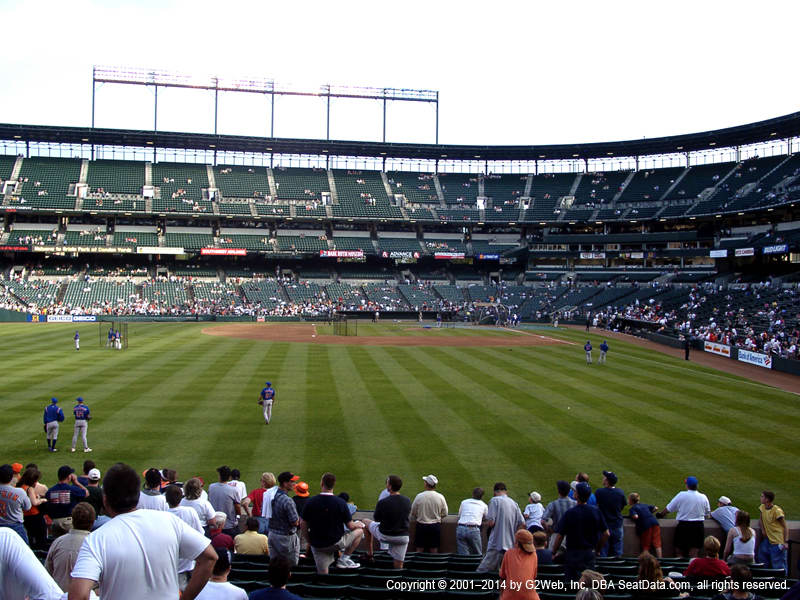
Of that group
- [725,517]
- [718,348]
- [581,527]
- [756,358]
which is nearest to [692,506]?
[725,517]

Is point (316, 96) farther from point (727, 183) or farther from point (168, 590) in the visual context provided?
point (168, 590)

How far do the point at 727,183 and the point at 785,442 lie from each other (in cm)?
6794

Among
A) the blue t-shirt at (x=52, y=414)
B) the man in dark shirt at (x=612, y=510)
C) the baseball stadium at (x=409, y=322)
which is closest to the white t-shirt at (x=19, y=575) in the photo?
the baseball stadium at (x=409, y=322)

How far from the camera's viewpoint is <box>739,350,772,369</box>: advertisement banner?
121 ft

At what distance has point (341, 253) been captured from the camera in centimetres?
8556

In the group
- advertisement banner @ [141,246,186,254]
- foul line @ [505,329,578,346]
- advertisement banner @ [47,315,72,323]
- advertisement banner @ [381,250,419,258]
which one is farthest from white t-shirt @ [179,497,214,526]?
advertisement banner @ [381,250,419,258]

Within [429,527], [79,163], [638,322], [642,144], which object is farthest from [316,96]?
[429,527]

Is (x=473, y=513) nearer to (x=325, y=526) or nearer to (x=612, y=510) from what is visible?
(x=612, y=510)

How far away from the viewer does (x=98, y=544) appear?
12.7ft

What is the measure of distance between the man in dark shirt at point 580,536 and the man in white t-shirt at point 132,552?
218 inches

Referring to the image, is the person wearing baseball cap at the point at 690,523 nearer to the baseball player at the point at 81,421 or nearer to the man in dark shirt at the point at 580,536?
the man in dark shirt at the point at 580,536

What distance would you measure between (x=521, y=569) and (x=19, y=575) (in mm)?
4944

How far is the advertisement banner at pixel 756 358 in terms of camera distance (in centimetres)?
3703

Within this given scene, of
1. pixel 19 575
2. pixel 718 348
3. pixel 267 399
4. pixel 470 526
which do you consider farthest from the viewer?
pixel 718 348
